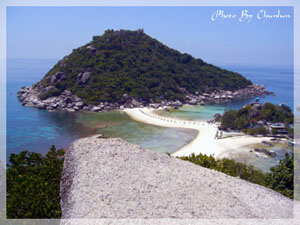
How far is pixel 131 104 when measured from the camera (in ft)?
144

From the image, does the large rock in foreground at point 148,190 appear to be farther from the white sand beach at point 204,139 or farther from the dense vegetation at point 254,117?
the dense vegetation at point 254,117

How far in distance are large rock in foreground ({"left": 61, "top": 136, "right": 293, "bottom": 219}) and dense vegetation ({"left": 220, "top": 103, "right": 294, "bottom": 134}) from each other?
20859 mm

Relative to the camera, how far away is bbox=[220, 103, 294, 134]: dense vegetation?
2920 centimetres

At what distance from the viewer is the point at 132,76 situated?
51531 millimetres

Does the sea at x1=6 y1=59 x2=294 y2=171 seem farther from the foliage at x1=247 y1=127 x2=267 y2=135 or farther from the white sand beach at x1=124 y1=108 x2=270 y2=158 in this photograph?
the foliage at x1=247 y1=127 x2=267 y2=135

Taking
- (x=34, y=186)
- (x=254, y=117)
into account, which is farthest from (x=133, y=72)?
(x=34, y=186)

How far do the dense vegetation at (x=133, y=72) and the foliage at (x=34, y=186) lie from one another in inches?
1223

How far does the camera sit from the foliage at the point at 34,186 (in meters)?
8.36

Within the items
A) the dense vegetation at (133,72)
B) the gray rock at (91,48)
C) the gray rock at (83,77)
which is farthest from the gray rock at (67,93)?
the gray rock at (91,48)

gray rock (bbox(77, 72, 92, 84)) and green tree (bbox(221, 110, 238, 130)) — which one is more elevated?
gray rock (bbox(77, 72, 92, 84))

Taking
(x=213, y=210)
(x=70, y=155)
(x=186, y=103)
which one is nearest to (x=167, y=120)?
(x=186, y=103)

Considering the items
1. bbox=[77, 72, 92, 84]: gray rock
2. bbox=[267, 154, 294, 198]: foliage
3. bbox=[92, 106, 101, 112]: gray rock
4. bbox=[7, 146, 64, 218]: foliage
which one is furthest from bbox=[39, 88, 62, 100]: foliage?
bbox=[267, 154, 294, 198]: foliage

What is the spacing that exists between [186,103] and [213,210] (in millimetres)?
41113

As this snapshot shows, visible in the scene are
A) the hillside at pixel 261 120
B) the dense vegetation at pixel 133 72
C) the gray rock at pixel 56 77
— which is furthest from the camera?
the gray rock at pixel 56 77
